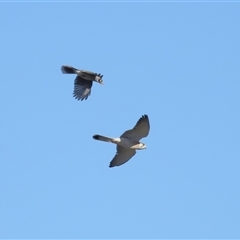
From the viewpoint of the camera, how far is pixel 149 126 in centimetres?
3155

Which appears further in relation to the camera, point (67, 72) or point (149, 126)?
point (67, 72)

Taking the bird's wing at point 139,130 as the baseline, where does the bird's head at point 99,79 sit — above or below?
above

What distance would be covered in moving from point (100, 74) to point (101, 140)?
433 cm

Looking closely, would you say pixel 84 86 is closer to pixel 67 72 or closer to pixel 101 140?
pixel 67 72

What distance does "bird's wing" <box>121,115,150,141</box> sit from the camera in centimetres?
3148

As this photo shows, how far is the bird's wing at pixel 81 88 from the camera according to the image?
34134 mm

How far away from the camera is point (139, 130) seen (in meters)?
31.6

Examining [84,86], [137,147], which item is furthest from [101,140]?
[84,86]

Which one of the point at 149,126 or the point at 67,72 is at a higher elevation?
the point at 67,72

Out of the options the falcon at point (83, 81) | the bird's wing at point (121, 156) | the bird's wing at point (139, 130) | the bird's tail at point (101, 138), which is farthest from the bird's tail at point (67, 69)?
the bird's tail at point (101, 138)

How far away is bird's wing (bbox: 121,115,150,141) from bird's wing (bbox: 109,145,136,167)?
0.86 meters

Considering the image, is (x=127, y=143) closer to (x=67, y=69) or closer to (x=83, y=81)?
(x=83, y=81)

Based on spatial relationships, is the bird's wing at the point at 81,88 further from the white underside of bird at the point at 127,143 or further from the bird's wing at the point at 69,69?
the white underside of bird at the point at 127,143

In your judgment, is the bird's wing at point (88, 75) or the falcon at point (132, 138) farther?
the bird's wing at point (88, 75)
